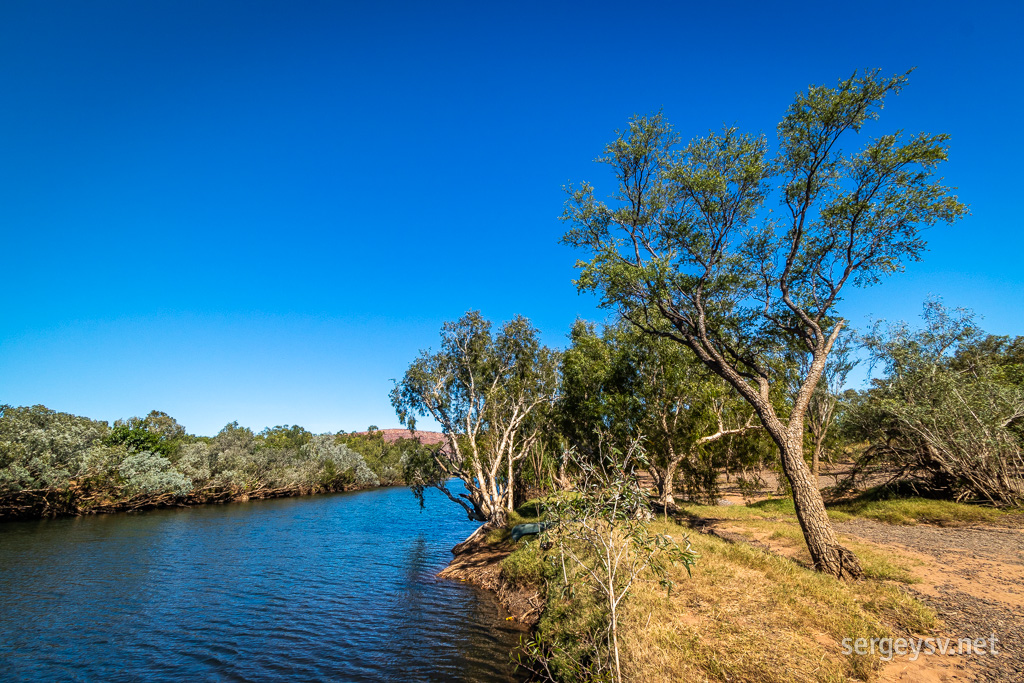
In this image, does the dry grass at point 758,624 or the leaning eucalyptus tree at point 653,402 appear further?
the leaning eucalyptus tree at point 653,402

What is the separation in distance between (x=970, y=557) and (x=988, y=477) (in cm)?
1161

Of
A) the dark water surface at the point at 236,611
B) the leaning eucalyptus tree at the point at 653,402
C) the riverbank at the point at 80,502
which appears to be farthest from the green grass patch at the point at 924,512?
the riverbank at the point at 80,502

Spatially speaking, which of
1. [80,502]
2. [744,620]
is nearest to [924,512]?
[744,620]

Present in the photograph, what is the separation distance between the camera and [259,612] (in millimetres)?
16344

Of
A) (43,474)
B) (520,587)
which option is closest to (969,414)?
(520,587)

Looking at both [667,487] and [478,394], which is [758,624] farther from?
[478,394]

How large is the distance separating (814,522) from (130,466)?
59653 millimetres

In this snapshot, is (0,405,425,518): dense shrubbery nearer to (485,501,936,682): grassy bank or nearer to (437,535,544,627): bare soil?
(437,535,544,627): bare soil

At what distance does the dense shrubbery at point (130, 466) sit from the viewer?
35625 millimetres

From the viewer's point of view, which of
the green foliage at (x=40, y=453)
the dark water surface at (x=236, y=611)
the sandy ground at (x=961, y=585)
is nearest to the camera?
the sandy ground at (x=961, y=585)

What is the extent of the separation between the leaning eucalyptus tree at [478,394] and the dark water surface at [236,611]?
18.3ft

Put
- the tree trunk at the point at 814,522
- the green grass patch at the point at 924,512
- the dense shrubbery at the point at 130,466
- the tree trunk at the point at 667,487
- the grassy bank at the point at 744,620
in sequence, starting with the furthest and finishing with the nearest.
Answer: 1. the dense shrubbery at the point at 130,466
2. the tree trunk at the point at 667,487
3. the green grass patch at the point at 924,512
4. the tree trunk at the point at 814,522
5. the grassy bank at the point at 744,620

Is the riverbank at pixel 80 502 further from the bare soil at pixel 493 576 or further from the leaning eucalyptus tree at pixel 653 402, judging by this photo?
the leaning eucalyptus tree at pixel 653 402

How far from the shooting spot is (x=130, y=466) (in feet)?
145
